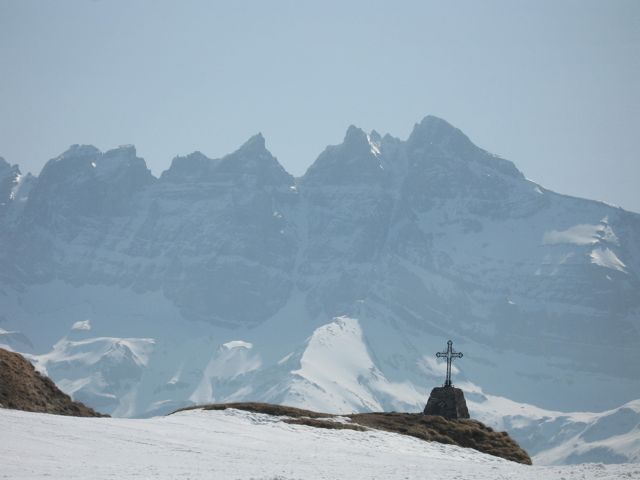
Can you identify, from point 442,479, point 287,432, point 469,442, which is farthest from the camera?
point 469,442

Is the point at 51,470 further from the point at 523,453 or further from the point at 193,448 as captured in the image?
the point at 523,453

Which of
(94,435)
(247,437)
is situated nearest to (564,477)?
(247,437)

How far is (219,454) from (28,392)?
42.1 feet

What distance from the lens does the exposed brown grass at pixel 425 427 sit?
6669cm

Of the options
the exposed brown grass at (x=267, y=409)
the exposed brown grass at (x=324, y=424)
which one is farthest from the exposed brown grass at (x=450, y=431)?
the exposed brown grass at (x=267, y=409)

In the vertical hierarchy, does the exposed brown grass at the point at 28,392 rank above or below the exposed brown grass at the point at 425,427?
below

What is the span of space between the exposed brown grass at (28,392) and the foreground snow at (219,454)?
3225mm

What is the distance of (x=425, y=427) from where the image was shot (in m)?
69.4

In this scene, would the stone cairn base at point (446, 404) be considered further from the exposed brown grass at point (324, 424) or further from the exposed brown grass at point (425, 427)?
the exposed brown grass at point (324, 424)

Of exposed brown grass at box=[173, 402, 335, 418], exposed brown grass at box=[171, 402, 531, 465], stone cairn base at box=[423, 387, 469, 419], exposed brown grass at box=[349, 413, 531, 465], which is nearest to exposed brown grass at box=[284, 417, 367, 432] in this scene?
exposed brown grass at box=[171, 402, 531, 465]

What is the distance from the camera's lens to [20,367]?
58656 mm

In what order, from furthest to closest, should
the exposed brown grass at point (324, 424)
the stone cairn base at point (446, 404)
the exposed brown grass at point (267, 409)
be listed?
the stone cairn base at point (446, 404), the exposed brown grass at point (267, 409), the exposed brown grass at point (324, 424)

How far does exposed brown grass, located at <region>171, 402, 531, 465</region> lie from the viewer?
66.7 meters

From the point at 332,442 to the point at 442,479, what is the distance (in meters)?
13.7
